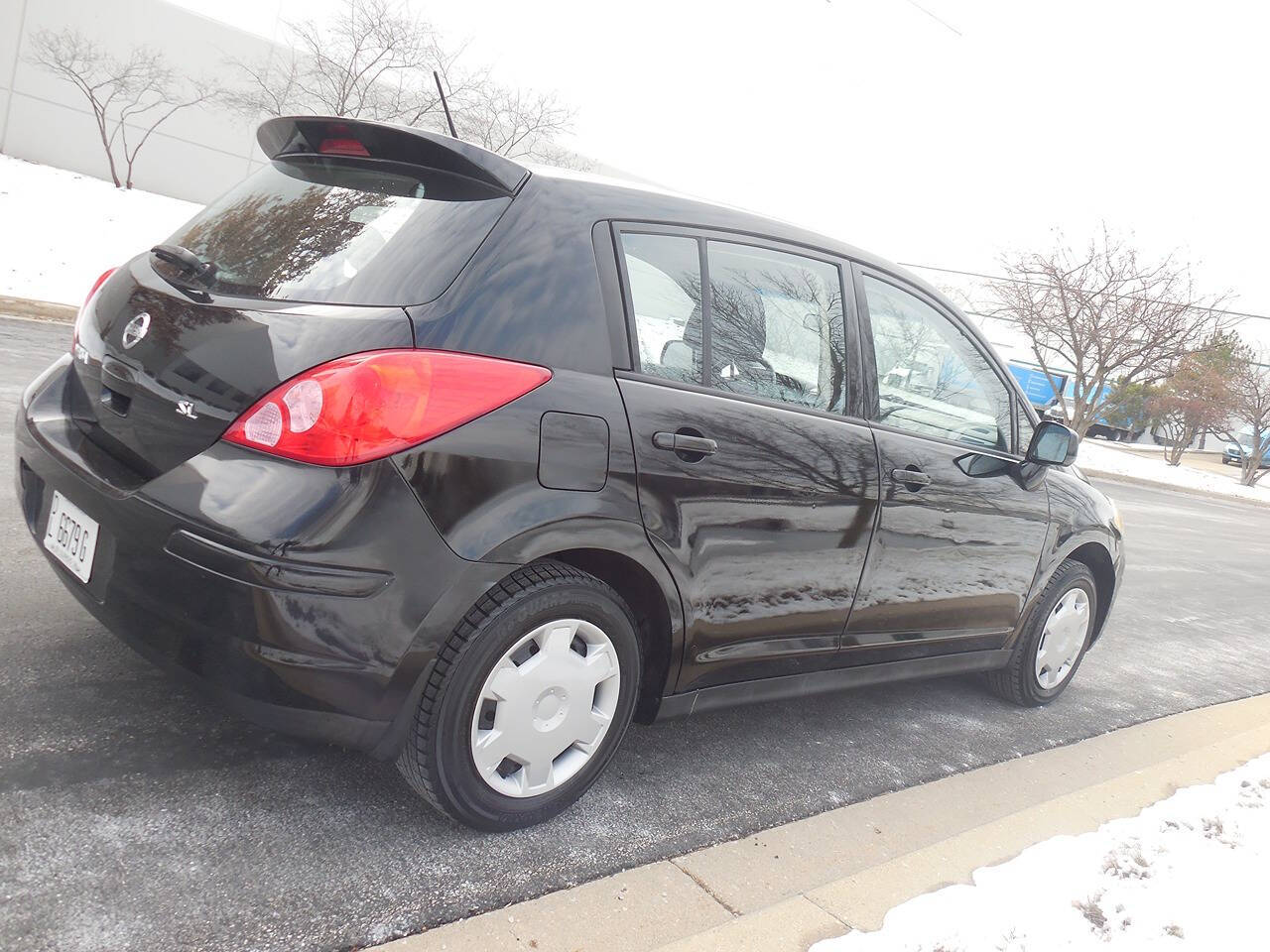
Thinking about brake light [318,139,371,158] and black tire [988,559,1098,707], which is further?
black tire [988,559,1098,707]

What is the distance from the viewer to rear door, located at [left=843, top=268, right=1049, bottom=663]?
334cm

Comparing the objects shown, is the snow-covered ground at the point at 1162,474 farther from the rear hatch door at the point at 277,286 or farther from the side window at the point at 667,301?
the rear hatch door at the point at 277,286

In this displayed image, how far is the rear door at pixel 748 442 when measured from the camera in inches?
104

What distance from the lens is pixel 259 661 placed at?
215 centimetres

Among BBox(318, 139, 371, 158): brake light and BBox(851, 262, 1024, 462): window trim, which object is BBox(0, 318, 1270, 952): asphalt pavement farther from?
BBox(318, 139, 371, 158): brake light

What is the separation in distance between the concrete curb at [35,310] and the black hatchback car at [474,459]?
10503 millimetres

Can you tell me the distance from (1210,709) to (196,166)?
31.6m

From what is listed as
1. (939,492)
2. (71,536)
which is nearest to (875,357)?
(939,492)

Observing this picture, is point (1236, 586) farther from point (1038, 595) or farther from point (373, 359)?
point (373, 359)

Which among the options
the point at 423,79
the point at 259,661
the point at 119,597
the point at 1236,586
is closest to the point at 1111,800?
the point at 259,661

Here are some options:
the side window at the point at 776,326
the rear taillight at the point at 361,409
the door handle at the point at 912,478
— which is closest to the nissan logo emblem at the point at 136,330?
the rear taillight at the point at 361,409

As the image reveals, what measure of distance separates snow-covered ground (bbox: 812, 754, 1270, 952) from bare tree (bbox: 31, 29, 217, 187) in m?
31.1

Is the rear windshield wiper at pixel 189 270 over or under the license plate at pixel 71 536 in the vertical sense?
over

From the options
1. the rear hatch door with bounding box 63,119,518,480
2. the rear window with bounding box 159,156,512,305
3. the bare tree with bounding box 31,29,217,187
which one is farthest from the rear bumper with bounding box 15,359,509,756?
the bare tree with bounding box 31,29,217,187
